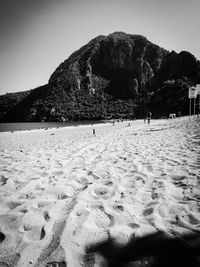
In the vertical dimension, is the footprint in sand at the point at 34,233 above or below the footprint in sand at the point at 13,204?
above

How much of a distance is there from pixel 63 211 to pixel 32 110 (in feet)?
468

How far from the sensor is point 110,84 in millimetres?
152125

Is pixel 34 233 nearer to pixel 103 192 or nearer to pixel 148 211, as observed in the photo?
pixel 103 192

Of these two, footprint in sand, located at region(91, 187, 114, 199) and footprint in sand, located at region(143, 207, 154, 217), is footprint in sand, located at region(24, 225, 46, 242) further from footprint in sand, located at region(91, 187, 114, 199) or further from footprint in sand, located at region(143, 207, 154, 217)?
footprint in sand, located at region(143, 207, 154, 217)

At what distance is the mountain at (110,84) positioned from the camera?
11912cm

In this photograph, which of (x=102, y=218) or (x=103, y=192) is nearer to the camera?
(x=102, y=218)

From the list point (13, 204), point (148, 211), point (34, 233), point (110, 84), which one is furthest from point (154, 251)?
point (110, 84)

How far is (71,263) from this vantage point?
1461 mm

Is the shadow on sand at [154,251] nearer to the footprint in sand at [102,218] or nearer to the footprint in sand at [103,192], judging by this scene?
the footprint in sand at [102,218]

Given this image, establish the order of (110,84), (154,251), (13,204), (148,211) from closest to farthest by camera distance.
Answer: (154,251) < (148,211) < (13,204) < (110,84)

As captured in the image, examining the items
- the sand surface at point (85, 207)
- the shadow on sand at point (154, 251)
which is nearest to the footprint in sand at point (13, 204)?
the sand surface at point (85, 207)

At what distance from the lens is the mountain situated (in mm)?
119125

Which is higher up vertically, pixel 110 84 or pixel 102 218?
pixel 110 84

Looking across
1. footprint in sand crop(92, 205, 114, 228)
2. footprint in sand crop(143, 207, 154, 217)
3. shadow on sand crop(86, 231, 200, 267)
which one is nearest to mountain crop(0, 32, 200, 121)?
footprint in sand crop(143, 207, 154, 217)
